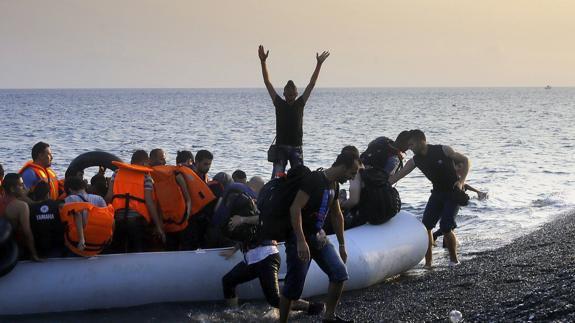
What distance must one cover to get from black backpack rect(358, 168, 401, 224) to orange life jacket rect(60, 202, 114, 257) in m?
2.51

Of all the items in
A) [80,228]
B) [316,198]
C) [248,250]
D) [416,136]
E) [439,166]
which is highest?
[416,136]

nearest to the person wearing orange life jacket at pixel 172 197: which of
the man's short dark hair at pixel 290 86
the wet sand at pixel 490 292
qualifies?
the wet sand at pixel 490 292

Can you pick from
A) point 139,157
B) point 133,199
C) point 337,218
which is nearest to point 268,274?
point 337,218

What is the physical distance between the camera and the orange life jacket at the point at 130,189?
7.49m

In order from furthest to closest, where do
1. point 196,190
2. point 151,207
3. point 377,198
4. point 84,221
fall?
point 377,198 < point 196,190 < point 151,207 < point 84,221

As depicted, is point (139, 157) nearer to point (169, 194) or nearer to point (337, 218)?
point (169, 194)

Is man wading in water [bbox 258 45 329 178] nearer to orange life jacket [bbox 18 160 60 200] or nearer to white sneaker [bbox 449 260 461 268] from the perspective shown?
white sneaker [bbox 449 260 461 268]

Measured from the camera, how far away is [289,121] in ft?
28.5

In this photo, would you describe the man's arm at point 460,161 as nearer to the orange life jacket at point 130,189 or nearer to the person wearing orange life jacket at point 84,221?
the orange life jacket at point 130,189

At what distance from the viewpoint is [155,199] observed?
7.59 meters

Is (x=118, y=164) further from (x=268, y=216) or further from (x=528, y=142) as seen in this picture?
(x=528, y=142)

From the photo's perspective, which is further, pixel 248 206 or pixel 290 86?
pixel 290 86

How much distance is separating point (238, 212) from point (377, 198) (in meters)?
1.99

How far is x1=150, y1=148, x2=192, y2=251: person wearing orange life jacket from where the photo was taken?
754 centimetres
